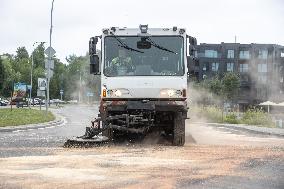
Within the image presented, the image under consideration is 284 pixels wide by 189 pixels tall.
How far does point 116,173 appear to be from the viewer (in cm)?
874

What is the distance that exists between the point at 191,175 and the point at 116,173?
1.14 metres

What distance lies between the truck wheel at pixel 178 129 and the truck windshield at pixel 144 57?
3.59ft

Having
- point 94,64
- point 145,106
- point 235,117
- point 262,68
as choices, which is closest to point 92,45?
point 94,64

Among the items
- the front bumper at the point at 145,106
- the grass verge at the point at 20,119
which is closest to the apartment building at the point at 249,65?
the grass verge at the point at 20,119

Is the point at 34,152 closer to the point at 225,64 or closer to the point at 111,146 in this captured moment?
the point at 111,146

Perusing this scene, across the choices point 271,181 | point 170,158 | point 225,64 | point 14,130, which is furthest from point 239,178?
point 225,64

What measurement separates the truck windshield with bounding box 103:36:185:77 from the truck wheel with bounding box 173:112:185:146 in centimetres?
110

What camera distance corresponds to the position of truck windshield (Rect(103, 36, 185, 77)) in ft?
48.0

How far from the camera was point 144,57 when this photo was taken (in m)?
14.7

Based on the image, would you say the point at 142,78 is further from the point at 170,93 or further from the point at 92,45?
the point at 92,45

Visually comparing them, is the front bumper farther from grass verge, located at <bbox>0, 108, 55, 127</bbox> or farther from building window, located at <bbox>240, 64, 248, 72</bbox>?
building window, located at <bbox>240, 64, 248, 72</bbox>

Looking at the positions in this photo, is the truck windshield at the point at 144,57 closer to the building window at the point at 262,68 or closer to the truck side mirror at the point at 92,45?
the truck side mirror at the point at 92,45

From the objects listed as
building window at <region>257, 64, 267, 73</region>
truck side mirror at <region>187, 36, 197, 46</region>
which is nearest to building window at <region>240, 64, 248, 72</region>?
building window at <region>257, 64, 267, 73</region>

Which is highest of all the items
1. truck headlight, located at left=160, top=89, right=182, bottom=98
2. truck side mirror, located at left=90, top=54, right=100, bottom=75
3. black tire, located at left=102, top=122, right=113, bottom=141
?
truck side mirror, located at left=90, top=54, right=100, bottom=75
